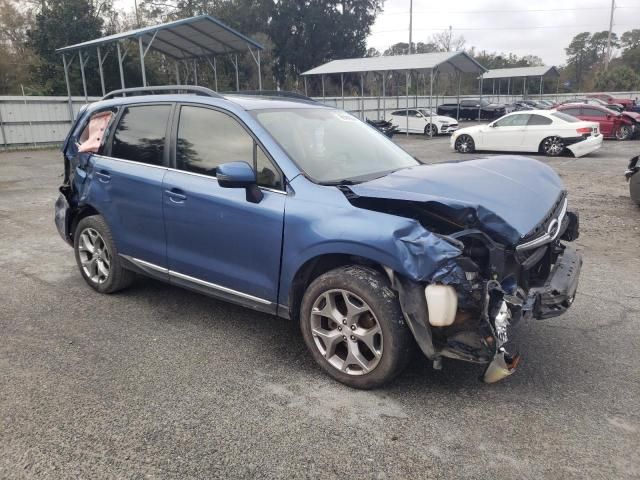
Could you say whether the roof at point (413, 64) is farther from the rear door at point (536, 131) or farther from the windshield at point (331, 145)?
the windshield at point (331, 145)

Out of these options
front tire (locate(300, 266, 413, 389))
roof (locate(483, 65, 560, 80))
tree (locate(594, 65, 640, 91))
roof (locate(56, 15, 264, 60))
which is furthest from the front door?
tree (locate(594, 65, 640, 91))

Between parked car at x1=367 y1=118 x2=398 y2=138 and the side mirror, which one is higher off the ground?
parked car at x1=367 y1=118 x2=398 y2=138

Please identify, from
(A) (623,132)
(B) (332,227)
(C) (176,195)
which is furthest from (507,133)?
(B) (332,227)

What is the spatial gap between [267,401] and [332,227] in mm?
1123

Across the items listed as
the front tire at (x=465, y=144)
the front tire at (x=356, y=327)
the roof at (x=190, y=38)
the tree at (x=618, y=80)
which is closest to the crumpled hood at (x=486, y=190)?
the front tire at (x=356, y=327)

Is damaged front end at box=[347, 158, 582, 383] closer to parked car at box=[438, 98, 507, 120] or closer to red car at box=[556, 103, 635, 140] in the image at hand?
red car at box=[556, 103, 635, 140]

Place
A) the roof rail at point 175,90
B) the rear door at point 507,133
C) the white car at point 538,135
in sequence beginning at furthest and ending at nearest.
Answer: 1. the rear door at point 507,133
2. the white car at point 538,135
3. the roof rail at point 175,90

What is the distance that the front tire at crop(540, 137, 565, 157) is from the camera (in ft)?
54.7

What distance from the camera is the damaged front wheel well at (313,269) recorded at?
3.30 m

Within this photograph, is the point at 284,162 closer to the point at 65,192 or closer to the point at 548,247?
the point at 548,247

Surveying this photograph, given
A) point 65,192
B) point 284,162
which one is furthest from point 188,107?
point 65,192

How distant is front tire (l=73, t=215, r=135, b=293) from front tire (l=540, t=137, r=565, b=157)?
15.2m

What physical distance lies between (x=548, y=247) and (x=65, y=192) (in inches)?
172

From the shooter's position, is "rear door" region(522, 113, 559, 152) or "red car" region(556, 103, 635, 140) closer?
"rear door" region(522, 113, 559, 152)
